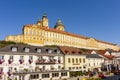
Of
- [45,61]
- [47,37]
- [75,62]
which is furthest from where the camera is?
[47,37]

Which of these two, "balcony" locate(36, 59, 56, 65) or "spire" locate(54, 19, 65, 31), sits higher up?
"spire" locate(54, 19, 65, 31)

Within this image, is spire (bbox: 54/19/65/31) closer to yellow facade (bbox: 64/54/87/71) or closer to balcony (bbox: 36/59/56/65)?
yellow facade (bbox: 64/54/87/71)

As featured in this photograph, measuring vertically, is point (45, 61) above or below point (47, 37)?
below

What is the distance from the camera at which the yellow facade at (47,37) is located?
138850 millimetres

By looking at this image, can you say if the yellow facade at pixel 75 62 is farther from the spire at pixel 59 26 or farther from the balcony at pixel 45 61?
the spire at pixel 59 26

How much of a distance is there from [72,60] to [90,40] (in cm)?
12814

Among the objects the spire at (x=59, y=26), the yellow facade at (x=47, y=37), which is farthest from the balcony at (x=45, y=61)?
the spire at (x=59, y=26)

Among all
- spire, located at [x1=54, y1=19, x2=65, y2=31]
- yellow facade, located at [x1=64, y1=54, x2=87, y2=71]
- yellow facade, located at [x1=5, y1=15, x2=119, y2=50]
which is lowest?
yellow facade, located at [x1=64, y1=54, x2=87, y2=71]

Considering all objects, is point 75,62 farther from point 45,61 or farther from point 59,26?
point 59,26

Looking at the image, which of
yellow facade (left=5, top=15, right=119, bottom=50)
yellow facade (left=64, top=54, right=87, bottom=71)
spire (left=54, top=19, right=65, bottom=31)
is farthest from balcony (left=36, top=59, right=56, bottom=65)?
spire (left=54, top=19, right=65, bottom=31)

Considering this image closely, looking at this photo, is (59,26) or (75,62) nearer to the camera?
(75,62)

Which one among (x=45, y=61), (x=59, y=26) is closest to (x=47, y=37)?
(x=59, y=26)

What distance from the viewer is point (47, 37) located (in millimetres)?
153375

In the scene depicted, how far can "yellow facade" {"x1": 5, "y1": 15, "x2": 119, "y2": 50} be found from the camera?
5467 inches
